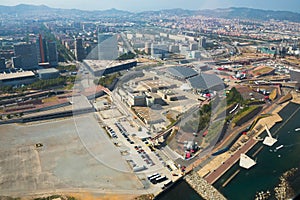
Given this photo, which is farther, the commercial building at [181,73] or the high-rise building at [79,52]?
the high-rise building at [79,52]

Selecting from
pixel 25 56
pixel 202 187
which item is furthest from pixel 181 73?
pixel 202 187

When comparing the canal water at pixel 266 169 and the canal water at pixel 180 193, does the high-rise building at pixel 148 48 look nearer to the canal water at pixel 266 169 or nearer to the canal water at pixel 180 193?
the canal water at pixel 266 169

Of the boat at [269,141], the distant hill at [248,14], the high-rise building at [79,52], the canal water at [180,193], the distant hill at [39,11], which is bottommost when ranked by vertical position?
the canal water at [180,193]

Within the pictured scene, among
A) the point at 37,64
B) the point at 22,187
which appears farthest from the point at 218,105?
the point at 37,64

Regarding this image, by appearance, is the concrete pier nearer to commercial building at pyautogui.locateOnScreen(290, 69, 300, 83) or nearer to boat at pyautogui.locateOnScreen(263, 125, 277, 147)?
boat at pyautogui.locateOnScreen(263, 125, 277, 147)

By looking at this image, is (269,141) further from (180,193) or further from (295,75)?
(295,75)

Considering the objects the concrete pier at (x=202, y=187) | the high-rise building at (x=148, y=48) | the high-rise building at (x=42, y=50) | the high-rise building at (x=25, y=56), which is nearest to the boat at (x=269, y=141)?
the concrete pier at (x=202, y=187)

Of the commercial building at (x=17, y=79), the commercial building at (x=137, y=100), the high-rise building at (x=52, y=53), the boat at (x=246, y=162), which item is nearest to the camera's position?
the boat at (x=246, y=162)
